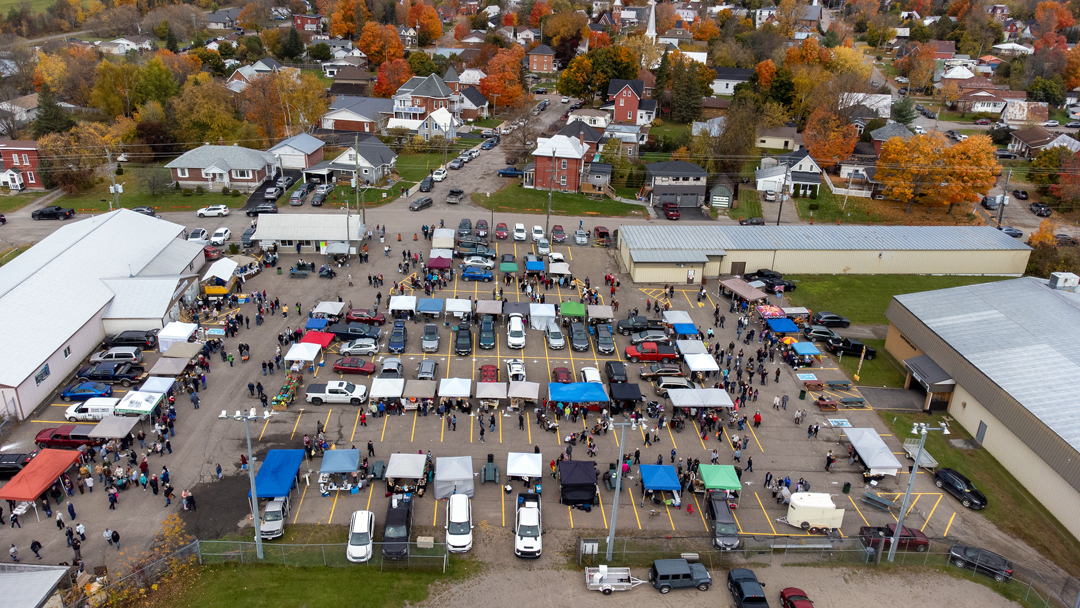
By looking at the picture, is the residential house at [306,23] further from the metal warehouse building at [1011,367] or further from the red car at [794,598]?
the red car at [794,598]

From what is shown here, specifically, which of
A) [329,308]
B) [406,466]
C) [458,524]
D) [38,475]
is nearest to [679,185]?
[329,308]

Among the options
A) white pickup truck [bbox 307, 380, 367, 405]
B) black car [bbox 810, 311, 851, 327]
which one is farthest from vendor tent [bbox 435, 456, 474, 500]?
black car [bbox 810, 311, 851, 327]

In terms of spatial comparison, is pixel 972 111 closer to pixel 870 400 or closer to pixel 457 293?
pixel 870 400

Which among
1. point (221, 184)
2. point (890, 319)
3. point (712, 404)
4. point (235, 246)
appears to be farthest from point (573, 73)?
point (712, 404)

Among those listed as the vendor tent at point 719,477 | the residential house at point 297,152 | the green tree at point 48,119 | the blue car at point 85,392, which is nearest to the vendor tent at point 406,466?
the vendor tent at point 719,477

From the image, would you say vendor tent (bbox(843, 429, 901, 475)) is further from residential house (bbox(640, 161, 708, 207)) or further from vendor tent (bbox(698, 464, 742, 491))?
residential house (bbox(640, 161, 708, 207))
